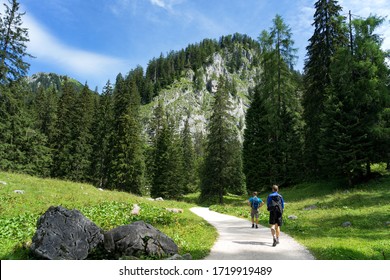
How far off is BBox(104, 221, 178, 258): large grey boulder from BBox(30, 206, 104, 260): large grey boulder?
461 mm

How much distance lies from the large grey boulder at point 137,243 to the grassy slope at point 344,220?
503 cm

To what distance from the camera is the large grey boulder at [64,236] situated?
8.14 m

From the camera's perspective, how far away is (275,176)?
1421 inches

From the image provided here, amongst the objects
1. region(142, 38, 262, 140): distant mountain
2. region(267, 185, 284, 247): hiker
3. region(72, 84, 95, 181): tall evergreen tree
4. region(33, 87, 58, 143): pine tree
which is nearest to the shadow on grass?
region(267, 185, 284, 247): hiker

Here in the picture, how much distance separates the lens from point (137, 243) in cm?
872

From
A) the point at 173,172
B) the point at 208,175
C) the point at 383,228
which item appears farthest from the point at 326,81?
the point at 173,172

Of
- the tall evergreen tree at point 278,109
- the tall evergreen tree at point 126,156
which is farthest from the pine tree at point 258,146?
the tall evergreen tree at point 126,156

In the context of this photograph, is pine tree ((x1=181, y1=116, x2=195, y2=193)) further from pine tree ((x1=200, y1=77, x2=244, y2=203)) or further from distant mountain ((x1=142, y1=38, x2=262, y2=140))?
distant mountain ((x1=142, y1=38, x2=262, y2=140))

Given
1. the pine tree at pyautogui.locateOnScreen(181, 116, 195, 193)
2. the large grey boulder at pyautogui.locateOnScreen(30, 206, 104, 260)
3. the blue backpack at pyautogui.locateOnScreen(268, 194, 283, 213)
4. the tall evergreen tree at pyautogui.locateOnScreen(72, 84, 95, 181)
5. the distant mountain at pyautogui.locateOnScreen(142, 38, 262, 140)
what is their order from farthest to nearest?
the distant mountain at pyautogui.locateOnScreen(142, 38, 262, 140)
the pine tree at pyautogui.locateOnScreen(181, 116, 195, 193)
the tall evergreen tree at pyautogui.locateOnScreen(72, 84, 95, 181)
the blue backpack at pyautogui.locateOnScreen(268, 194, 283, 213)
the large grey boulder at pyautogui.locateOnScreen(30, 206, 104, 260)

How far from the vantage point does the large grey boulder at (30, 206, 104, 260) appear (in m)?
8.14

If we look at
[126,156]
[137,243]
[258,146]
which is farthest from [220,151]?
[137,243]

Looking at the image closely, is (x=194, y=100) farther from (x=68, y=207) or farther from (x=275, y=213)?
(x=275, y=213)

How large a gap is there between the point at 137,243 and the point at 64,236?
7.20 ft

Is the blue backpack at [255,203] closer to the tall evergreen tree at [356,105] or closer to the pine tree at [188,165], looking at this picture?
the tall evergreen tree at [356,105]
